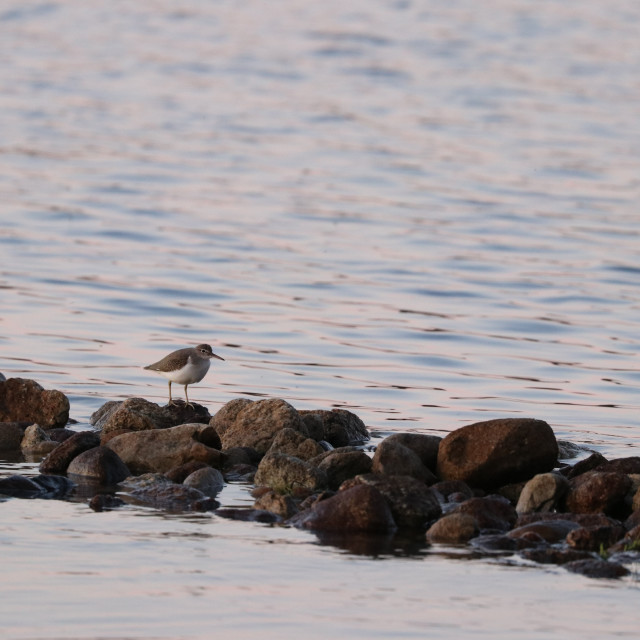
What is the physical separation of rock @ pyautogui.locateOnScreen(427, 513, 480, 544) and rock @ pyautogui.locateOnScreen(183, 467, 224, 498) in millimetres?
2369

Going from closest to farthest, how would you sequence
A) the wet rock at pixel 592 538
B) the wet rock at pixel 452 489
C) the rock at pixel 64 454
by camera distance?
1. the wet rock at pixel 592 538
2. the wet rock at pixel 452 489
3. the rock at pixel 64 454

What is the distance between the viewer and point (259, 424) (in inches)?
611

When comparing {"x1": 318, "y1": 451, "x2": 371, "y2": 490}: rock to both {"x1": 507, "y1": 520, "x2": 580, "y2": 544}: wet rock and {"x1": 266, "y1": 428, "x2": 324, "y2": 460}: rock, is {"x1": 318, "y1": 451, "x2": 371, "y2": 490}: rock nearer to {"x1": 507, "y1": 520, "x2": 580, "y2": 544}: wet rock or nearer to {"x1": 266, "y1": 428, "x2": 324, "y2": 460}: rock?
{"x1": 266, "y1": 428, "x2": 324, "y2": 460}: rock

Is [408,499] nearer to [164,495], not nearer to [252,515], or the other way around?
[252,515]

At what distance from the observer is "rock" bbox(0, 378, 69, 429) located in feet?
55.1

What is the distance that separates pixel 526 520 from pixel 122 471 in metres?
3.94

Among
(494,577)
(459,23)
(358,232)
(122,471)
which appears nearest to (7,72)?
(459,23)

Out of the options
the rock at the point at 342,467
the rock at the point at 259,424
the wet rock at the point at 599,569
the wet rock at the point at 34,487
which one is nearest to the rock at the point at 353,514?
the rock at the point at 342,467

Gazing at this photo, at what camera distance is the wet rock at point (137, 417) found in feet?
51.7

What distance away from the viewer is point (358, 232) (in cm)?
3428

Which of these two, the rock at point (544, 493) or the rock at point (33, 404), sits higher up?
the rock at point (33, 404)

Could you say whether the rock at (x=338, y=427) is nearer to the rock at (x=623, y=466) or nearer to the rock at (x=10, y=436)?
the rock at (x=10, y=436)

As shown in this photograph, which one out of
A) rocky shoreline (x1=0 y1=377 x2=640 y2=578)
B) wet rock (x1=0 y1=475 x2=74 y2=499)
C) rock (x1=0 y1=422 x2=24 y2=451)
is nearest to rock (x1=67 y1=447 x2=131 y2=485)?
rocky shoreline (x1=0 y1=377 x2=640 y2=578)

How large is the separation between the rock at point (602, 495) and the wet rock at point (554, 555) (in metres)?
1.33
